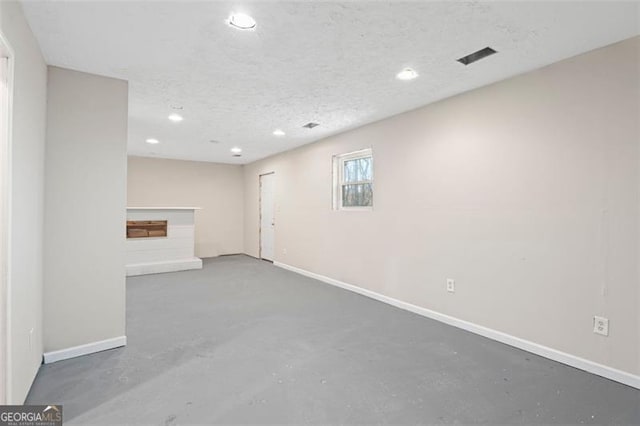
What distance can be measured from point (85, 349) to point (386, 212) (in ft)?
11.1

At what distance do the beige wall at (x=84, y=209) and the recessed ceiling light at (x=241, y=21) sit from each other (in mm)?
1465

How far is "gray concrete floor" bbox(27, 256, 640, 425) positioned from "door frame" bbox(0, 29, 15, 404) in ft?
1.49

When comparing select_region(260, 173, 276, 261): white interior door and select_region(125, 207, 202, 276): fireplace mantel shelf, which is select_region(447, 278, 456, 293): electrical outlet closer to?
select_region(260, 173, 276, 261): white interior door

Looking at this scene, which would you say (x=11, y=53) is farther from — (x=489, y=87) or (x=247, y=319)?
(x=489, y=87)

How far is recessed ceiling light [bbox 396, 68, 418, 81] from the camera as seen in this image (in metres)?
2.66

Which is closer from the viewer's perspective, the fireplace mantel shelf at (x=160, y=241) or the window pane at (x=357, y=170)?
the window pane at (x=357, y=170)

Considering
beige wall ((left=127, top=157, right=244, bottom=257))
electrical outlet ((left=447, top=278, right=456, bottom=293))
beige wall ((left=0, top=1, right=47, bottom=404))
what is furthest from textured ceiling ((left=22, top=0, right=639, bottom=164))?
beige wall ((left=127, top=157, right=244, bottom=257))

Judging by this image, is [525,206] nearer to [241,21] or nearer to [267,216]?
[241,21]

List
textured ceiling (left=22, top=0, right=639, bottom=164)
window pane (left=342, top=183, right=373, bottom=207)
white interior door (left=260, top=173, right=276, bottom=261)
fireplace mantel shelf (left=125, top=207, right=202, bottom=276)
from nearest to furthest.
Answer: textured ceiling (left=22, top=0, right=639, bottom=164)
window pane (left=342, top=183, right=373, bottom=207)
fireplace mantel shelf (left=125, top=207, right=202, bottom=276)
white interior door (left=260, top=173, right=276, bottom=261)

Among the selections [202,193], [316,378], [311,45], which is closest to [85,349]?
[316,378]

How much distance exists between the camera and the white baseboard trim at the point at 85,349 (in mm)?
2463

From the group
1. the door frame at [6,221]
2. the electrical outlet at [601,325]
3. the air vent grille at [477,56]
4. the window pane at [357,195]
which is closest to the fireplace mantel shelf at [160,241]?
the window pane at [357,195]

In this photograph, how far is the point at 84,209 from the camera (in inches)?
102

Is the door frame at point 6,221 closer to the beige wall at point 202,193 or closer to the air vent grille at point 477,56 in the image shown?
the air vent grille at point 477,56
